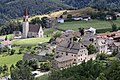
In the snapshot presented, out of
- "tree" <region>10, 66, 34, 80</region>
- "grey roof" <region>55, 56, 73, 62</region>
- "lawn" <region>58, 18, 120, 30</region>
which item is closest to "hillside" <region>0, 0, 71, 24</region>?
"lawn" <region>58, 18, 120, 30</region>

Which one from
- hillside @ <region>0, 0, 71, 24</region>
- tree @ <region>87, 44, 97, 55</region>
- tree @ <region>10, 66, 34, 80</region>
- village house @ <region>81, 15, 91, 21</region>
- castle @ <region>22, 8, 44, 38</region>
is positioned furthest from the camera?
hillside @ <region>0, 0, 71, 24</region>

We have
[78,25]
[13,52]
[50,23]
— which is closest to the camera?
[13,52]

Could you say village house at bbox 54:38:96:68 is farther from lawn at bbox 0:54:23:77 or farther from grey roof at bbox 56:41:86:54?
lawn at bbox 0:54:23:77

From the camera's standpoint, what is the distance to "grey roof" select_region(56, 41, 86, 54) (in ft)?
183

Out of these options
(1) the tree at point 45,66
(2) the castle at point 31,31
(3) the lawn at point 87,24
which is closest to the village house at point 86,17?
(3) the lawn at point 87,24

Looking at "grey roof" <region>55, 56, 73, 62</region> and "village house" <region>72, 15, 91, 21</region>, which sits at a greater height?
"grey roof" <region>55, 56, 73, 62</region>

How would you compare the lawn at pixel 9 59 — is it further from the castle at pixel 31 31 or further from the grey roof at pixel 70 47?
the castle at pixel 31 31

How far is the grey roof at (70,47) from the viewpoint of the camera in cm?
5591

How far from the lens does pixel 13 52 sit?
219 ft

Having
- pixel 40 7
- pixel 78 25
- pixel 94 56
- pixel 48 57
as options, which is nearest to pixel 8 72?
pixel 48 57

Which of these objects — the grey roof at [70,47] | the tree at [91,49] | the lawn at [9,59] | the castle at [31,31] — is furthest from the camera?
the castle at [31,31]

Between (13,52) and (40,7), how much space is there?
4906 inches

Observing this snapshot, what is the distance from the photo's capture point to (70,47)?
57.1 meters

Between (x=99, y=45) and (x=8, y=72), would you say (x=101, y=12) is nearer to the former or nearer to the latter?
(x=99, y=45)
